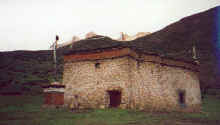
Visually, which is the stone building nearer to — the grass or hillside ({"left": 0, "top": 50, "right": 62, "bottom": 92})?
the grass

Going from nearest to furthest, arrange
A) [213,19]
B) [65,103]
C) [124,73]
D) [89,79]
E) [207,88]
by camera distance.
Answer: [124,73] → [89,79] → [65,103] → [207,88] → [213,19]

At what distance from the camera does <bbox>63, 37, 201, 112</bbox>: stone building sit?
656 inches

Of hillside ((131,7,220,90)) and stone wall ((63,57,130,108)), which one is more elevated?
hillside ((131,7,220,90))

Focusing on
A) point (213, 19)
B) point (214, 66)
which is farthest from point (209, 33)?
point (214, 66)

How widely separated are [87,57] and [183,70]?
31.8ft

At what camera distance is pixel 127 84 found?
53.3 feet

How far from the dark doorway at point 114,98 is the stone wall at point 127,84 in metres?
0.40

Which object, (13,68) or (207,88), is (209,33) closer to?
(207,88)

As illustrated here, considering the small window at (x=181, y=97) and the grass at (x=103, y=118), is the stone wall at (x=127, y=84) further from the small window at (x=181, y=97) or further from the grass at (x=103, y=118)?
the grass at (x=103, y=118)

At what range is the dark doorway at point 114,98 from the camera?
16839 millimetres

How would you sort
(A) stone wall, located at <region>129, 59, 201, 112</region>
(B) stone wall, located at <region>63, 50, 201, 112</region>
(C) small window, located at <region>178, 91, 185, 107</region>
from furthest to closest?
1. (C) small window, located at <region>178, 91, 185, 107</region>
2. (A) stone wall, located at <region>129, 59, 201, 112</region>
3. (B) stone wall, located at <region>63, 50, 201, 112</region>

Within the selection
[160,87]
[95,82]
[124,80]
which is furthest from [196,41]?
[95,82]

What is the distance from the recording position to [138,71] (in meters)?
17.3

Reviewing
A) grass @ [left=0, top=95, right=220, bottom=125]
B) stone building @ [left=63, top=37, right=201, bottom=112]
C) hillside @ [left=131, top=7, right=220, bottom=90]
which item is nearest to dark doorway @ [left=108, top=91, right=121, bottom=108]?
stone building @ [left=63, top=37, right=201, bottom=112]
